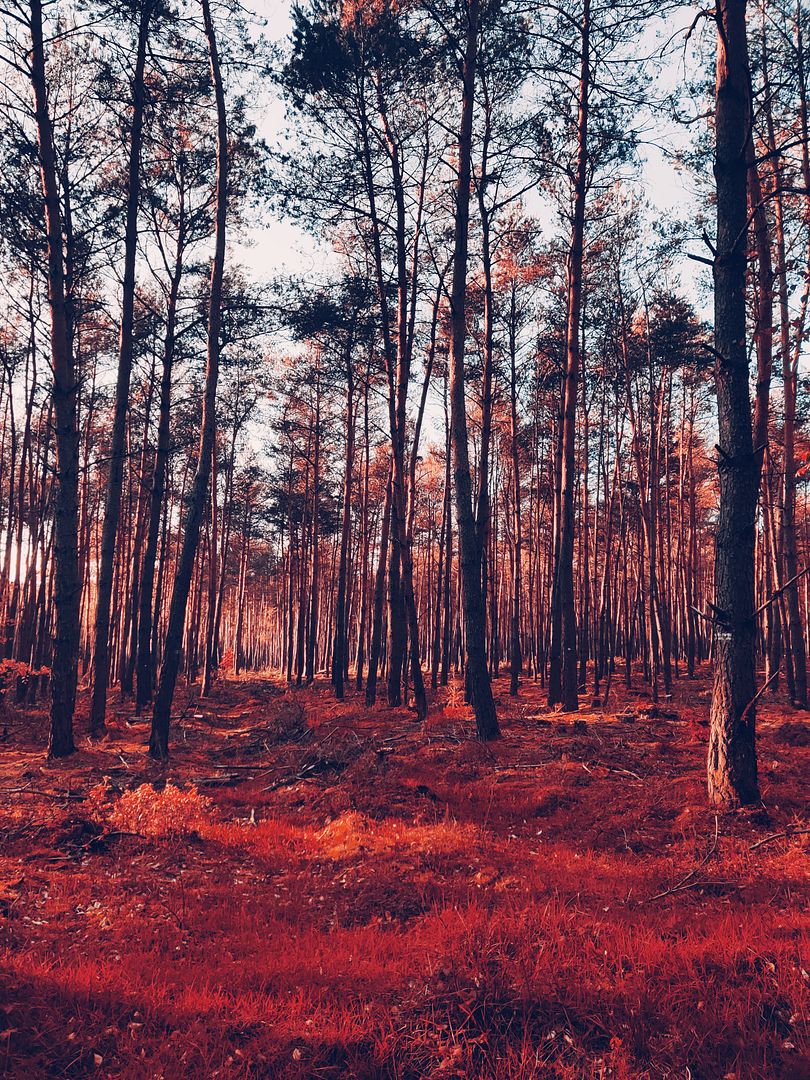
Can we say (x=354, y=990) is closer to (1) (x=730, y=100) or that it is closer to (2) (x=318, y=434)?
(1) (x=730, y=100)

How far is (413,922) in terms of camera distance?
14.4ft

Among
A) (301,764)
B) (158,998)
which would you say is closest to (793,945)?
(158,998)

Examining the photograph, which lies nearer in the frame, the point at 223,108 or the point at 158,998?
the point at 158,998

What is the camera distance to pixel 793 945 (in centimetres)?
353

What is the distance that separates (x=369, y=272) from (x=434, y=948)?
1566cm

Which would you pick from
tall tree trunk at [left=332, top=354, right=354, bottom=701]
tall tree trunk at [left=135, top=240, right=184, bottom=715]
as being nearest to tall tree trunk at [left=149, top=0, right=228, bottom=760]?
tall tree trunk at [left=135, top=240, right=184, bottom=715]

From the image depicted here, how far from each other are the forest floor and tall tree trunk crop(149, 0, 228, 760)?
123cm

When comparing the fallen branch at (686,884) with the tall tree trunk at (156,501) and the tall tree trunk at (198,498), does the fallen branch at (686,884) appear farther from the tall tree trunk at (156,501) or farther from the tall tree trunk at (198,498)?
the tall tree trunk at (156,501)

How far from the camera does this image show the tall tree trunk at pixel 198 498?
994 cm

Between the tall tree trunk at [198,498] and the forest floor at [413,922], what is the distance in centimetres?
123

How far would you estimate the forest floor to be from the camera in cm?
296

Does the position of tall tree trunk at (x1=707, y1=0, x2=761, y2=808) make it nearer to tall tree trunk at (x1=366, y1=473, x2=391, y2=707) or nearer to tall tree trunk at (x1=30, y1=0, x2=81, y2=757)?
tall tree trunk at (x1=30, y1=0, x2=81, y2=757)

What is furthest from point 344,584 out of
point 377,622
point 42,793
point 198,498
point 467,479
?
point 42,793

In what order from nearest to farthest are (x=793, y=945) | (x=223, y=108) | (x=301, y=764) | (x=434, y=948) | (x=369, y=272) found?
(x=793, y=945) < (x=434, y=948) < (x=301, y=764) < (x=223, y=108) < (x=369, y=272)
